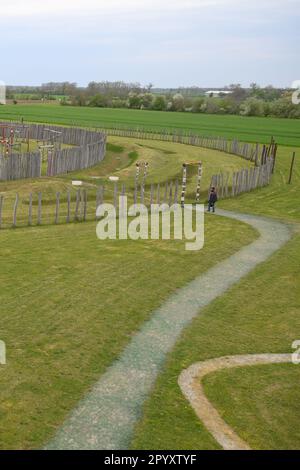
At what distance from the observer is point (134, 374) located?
12336 millimetres

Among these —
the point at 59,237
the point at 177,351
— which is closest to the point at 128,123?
the point at 59,237

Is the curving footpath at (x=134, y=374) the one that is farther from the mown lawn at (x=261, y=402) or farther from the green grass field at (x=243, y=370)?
the mown lawn at (x=261, y=402)

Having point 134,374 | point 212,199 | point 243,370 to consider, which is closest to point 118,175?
point 212,199

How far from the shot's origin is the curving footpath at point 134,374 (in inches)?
393

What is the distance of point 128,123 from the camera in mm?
103812

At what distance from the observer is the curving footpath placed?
9.99 metres

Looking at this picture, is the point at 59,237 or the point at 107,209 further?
the point at 107,209

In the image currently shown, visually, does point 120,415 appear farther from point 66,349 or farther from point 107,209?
point 107,209

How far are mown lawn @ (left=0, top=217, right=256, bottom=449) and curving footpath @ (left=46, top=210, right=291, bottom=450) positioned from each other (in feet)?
1.01

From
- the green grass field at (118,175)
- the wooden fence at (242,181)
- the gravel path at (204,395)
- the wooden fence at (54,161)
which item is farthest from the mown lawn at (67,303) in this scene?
the wooden fence at (54,161)

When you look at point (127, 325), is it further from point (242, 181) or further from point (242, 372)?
point (242, 181)

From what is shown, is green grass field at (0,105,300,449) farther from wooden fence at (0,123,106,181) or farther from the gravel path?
wooden fence at (0,123,106,181)

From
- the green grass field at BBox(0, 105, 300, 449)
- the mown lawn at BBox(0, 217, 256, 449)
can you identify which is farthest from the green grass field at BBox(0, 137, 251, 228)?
the mown lawn at BBox(0, 217, 256, 449)

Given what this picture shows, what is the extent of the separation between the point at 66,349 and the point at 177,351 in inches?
110
